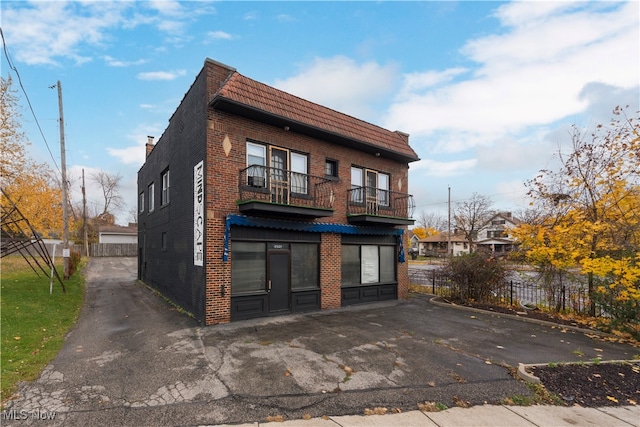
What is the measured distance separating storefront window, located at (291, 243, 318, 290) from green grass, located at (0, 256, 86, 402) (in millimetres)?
6232

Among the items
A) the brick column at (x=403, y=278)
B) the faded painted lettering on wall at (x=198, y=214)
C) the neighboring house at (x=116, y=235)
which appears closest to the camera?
the faded painted lettering on wall at (x=198, y=214)

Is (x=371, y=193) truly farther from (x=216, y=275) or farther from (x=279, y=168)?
(x=216, y=275)

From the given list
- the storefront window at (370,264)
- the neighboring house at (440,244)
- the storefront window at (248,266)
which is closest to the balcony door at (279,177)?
the storefront window at (248,266)

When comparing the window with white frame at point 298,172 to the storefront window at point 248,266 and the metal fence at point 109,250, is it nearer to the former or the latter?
the storefront window at point 248,266

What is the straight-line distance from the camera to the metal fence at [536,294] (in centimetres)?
1049

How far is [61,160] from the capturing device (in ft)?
54.4

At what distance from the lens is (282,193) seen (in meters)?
9.98

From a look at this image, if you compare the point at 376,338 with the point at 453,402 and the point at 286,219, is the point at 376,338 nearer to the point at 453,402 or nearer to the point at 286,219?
the point at 453,402

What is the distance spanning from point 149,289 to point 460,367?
1476cm

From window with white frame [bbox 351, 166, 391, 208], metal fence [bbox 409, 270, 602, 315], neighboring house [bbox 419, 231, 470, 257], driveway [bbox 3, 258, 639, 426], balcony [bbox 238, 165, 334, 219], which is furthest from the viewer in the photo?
neighboring house [bbox 419, 231, 470, 257]

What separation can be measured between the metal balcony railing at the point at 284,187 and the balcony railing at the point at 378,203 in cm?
130

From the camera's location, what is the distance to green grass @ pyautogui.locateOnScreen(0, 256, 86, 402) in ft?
17.7

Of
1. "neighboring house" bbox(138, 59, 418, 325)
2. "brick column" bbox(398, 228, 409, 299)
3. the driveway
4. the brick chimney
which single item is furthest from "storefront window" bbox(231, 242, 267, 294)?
the brick chimney

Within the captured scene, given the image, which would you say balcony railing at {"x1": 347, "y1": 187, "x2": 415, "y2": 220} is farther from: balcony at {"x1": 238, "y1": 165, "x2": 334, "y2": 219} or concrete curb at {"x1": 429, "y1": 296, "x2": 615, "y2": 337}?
concrete curb at {"x1": 429, "y1": 296, "x2": 615, "y2": 337}
